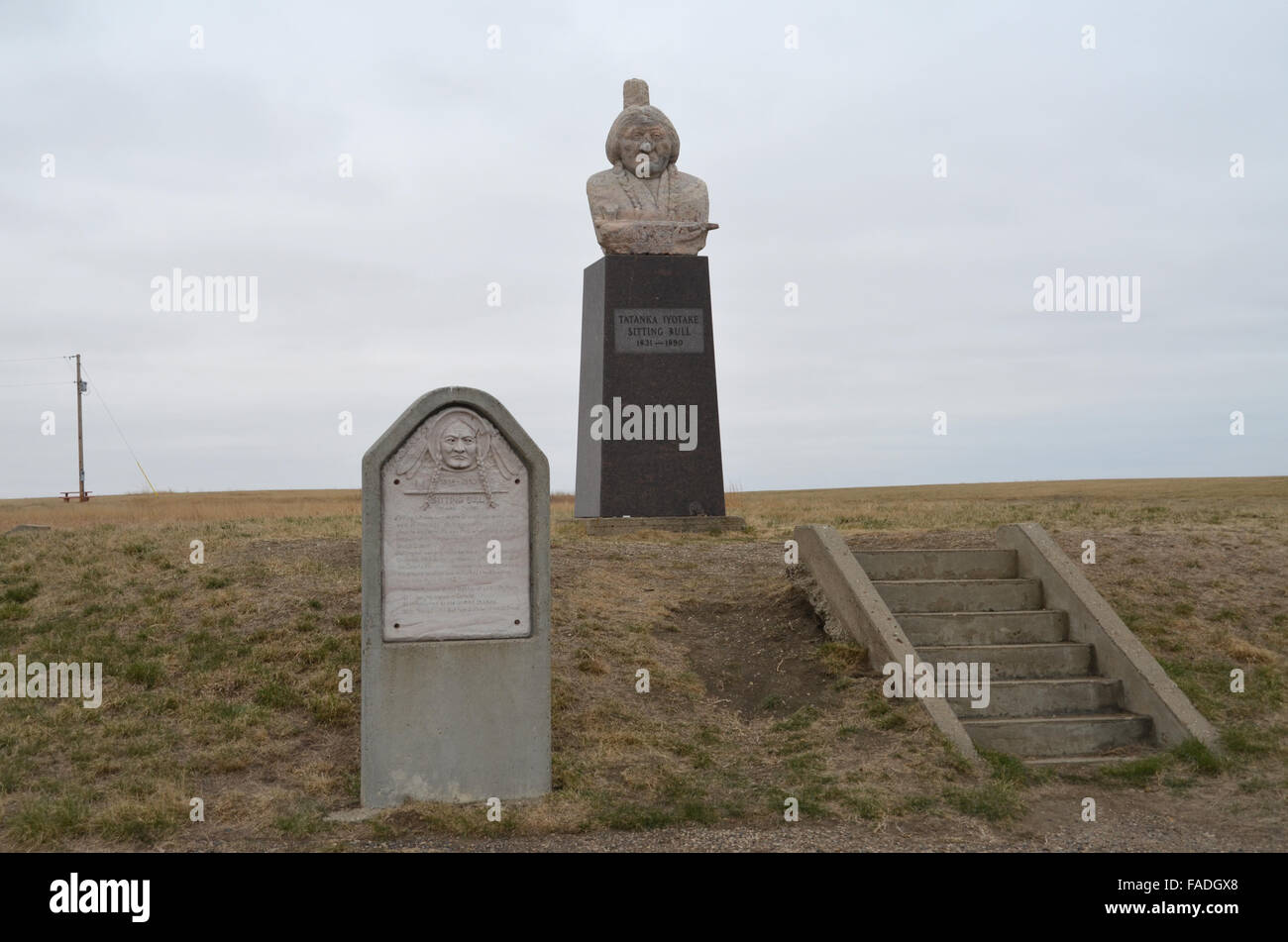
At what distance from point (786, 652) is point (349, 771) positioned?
11.3 ft

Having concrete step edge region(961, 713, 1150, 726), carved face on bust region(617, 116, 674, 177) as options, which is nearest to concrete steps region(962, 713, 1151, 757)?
concrete step edge region(961, 713, 1150, 726)

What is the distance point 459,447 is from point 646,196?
29.0 feet

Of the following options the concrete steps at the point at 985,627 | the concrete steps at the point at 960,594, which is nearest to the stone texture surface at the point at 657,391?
the concrete steps at the point at 960,594

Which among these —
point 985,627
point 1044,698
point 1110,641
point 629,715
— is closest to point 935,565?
point 985,627

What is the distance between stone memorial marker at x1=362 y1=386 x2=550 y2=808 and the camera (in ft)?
23.0

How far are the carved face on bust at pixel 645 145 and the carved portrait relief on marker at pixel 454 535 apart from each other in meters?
8.84

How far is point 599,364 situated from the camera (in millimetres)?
14977

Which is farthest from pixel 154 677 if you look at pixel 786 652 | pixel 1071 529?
pixel 1071 529

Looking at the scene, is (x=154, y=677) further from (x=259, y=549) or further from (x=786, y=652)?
(x=786, y=652)

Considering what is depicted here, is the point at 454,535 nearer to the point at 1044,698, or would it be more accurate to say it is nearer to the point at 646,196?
the point at 1044,698

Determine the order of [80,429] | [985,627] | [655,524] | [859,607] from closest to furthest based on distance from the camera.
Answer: [859,607] → [985,627] → [655,524] → [80,429]

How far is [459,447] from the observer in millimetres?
7117

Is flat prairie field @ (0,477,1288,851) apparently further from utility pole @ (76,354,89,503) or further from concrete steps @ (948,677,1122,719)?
utility pole @ (76,354,89,503)

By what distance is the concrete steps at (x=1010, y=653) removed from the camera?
26.9 ft
